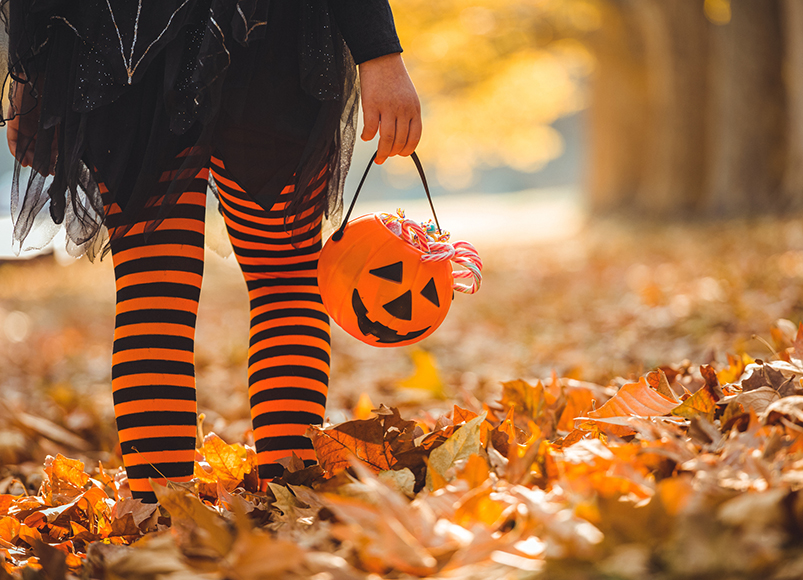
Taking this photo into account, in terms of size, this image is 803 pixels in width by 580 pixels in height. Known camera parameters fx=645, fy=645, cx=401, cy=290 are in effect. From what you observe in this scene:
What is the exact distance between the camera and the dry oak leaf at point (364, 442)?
1083 mm

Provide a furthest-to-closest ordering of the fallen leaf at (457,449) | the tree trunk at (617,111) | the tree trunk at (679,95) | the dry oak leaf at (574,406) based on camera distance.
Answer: the tree trunk at (617,111), the tree trunk at (679,95), the dry oak leaf at (574,406), the fallen leaf at (457,449)

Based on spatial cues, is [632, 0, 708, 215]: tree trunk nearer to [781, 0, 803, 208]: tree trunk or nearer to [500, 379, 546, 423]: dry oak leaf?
[781, 0, 803, 208]: tree trunk

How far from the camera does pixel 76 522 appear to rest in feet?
3.54

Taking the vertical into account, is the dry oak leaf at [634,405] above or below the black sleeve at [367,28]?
below

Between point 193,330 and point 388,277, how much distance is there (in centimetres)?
38

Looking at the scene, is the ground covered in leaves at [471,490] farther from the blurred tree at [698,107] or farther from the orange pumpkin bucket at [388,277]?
the blurred tree at [698,107]

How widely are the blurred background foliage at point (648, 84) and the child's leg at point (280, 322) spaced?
6.03 meters

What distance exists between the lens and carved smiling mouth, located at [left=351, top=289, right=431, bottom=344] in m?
1.21

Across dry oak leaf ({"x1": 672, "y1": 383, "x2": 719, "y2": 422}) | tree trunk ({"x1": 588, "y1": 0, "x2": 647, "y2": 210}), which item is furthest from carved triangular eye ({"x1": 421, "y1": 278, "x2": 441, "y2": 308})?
tree trunk ({"x1": 588, "y1": 0, "x2": 647, "y2": 210})

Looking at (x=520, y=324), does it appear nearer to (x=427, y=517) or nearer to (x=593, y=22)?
(x=427, y=517)

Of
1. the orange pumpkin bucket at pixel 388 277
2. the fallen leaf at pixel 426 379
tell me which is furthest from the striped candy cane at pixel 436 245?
the fallen leaf at pixel 426 379

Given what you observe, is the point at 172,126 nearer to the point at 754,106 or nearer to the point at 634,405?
the point at 634,405

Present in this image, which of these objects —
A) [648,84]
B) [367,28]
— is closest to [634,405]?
[367,28]

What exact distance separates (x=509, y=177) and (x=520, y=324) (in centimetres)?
3426
